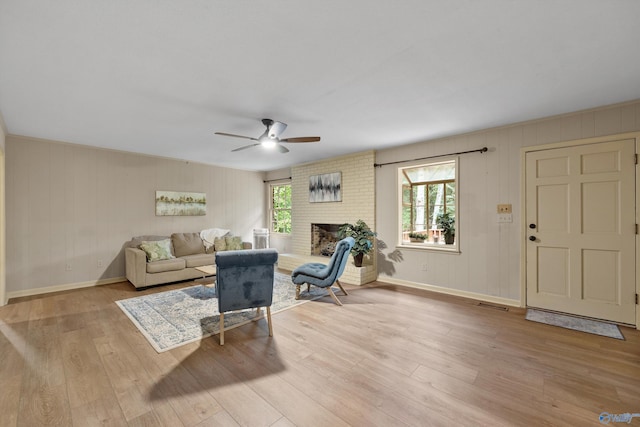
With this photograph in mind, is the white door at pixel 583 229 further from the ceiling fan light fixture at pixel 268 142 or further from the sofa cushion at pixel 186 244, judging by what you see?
the sofa cushion at pixel 186 244

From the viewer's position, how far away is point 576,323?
3.16m

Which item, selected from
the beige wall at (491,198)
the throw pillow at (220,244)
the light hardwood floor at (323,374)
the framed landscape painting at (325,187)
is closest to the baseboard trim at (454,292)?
the beige wall at (491,198)

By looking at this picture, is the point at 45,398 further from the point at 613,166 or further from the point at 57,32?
the point at 613,166

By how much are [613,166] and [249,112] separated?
4.27 m

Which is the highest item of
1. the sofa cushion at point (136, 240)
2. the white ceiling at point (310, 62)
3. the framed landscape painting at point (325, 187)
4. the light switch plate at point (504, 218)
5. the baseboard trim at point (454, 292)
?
the white ceiling at point (310, 62)

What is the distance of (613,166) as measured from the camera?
10.4 feet

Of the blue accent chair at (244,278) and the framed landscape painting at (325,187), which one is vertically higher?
the framed landscape painting at (325,187)

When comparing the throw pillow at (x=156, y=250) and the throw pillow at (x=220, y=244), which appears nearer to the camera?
the throw pillow at (x=156, y=250)

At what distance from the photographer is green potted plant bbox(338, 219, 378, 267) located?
16.1ft

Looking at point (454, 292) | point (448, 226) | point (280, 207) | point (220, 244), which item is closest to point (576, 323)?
point (454, 292)

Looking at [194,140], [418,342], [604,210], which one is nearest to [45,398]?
[418,342]

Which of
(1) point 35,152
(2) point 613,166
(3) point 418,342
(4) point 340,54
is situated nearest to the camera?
(4) point 340,54

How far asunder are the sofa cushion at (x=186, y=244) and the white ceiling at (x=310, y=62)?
256 cm

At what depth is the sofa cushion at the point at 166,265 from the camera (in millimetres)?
4613
